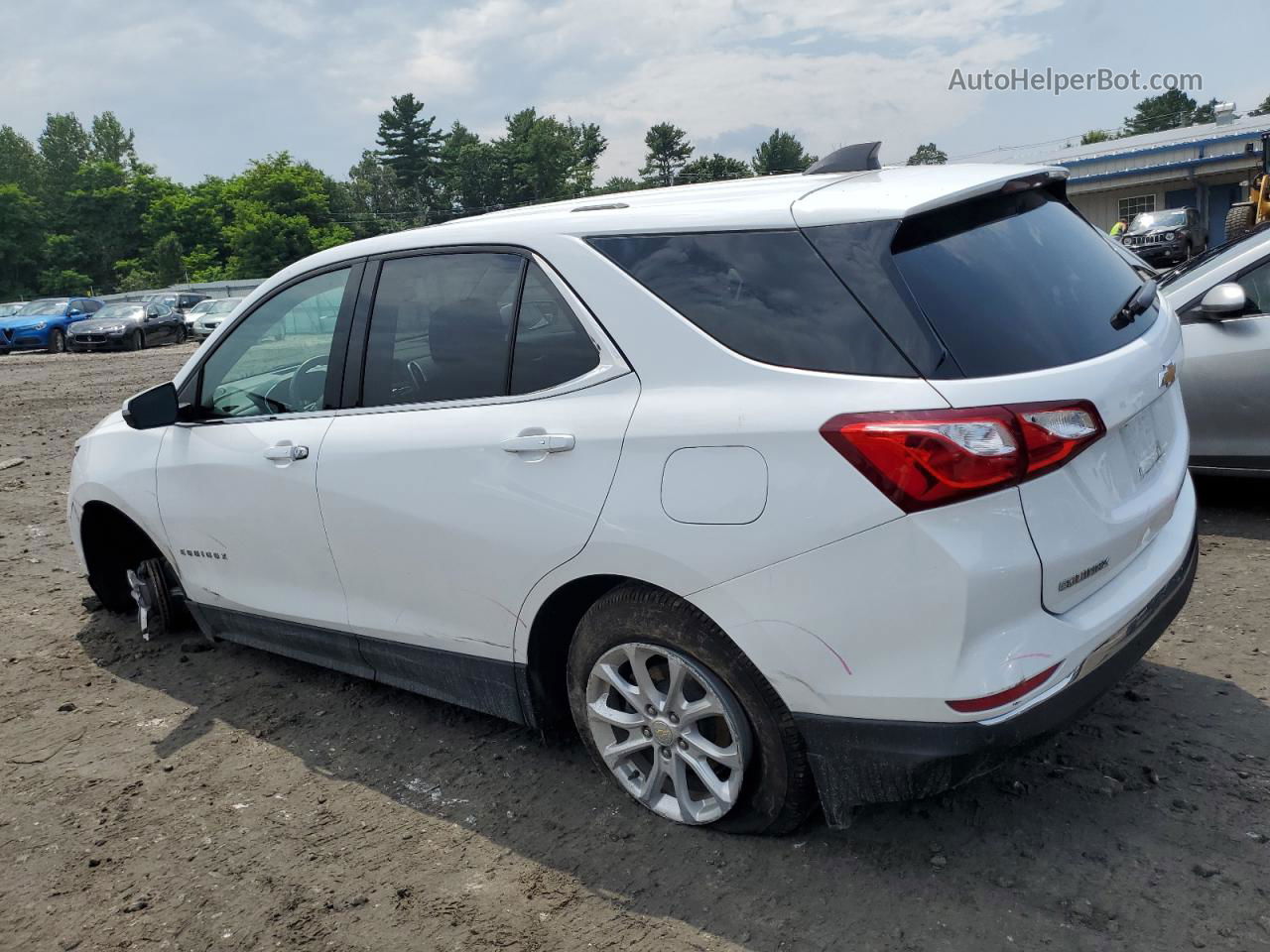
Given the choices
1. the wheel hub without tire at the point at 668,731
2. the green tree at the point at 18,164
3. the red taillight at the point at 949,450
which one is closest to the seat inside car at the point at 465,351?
the wheel hub without tire at the point at 668,731

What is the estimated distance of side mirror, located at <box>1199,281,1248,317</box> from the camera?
17.7 feet

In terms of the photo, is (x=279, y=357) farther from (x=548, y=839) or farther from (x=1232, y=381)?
(x=1232, y=381)

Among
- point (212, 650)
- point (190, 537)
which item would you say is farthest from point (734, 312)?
point (212, 650)

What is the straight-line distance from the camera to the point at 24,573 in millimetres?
6555

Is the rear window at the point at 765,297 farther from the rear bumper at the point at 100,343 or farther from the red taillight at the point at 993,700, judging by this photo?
the rear bumper at the point at 100,343

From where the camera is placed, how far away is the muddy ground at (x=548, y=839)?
265cm

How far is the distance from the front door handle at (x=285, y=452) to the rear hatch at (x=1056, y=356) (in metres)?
2.01

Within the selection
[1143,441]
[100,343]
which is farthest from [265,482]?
[100,343]

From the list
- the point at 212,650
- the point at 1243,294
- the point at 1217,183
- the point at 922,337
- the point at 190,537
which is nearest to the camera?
the point at 922,337

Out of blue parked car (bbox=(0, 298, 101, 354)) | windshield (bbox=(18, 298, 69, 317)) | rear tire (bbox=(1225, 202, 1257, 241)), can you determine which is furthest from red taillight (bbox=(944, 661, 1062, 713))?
windshield (bbox=(18, 298, 69, 317))

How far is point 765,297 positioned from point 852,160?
87 centimetres

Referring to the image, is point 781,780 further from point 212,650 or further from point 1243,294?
point 1243,294

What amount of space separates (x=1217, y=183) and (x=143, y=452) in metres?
50.7

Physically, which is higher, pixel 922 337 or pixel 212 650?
pixel 922 337
